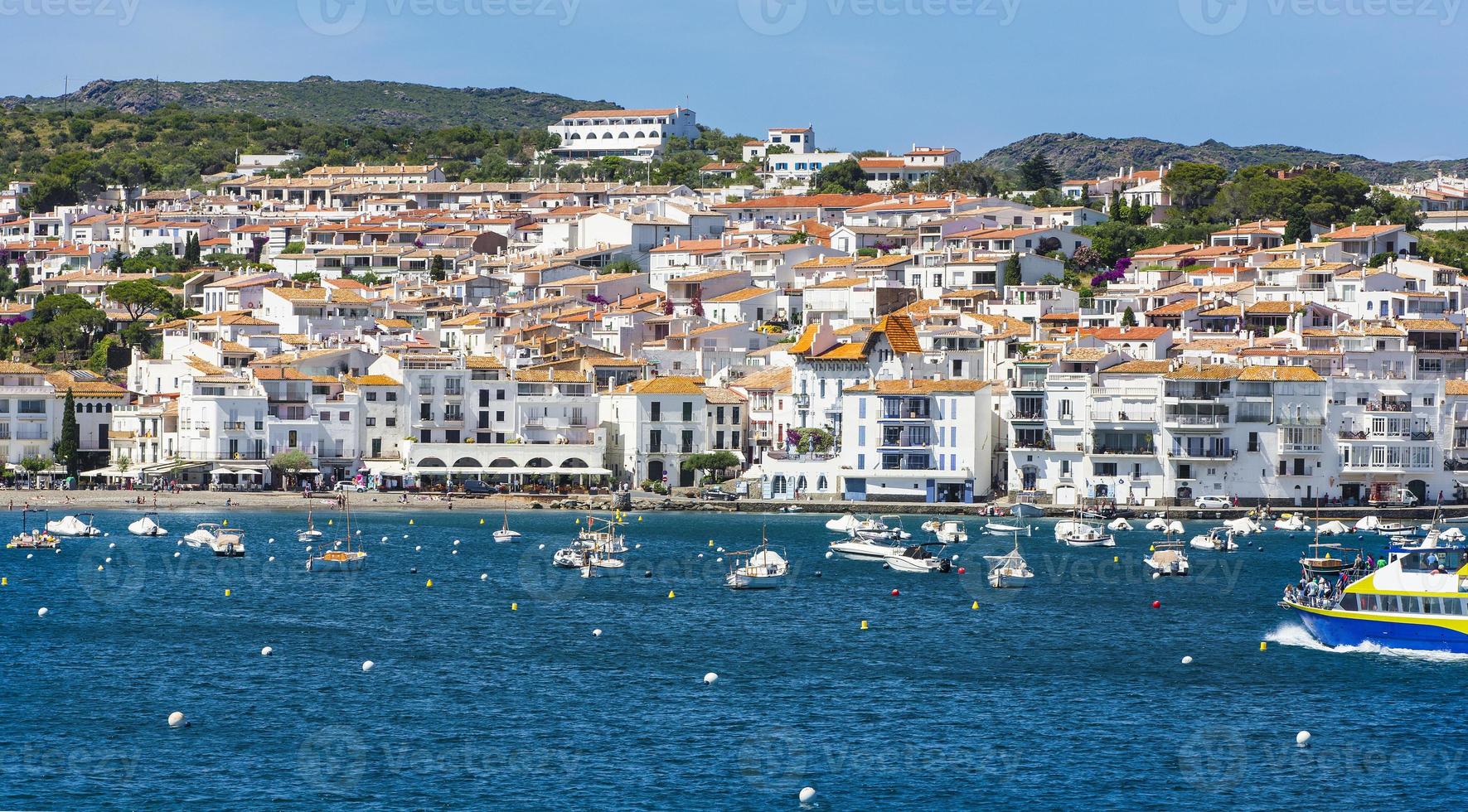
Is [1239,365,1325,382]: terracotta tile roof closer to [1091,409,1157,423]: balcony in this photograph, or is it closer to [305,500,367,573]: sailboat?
[1091,409,1157,423]: balcony

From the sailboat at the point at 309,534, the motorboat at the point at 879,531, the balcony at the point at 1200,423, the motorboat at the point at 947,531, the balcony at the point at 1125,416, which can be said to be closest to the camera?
the motorboat at the point at 879,531

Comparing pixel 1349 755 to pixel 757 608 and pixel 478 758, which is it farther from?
pixel 757 608

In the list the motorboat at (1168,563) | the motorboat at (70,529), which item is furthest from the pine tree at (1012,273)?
the motorboat at (70,529)

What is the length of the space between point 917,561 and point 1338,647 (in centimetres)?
1798

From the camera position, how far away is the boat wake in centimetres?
4734

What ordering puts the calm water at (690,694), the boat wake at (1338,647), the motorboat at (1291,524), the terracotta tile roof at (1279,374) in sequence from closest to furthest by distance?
the calm water at (690,694) < the boat wake at (1338,647) < the motorboat at (1291,524) < the terracotta tile roof at (1279,374)

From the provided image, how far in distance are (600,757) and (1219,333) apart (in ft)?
210

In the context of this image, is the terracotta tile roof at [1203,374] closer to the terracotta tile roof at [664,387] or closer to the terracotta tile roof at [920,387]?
the terracotta tile roof at [920,387]

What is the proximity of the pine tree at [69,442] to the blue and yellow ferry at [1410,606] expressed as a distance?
58688 mm

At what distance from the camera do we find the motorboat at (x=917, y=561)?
64.8 m

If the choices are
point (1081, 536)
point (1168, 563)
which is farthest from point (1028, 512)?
point (1168, 563)

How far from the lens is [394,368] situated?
91500mm

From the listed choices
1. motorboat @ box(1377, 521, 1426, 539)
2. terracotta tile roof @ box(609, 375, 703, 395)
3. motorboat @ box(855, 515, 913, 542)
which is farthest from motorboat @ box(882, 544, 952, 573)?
terracotta tile roof @ box(609, 375, 703, 395)

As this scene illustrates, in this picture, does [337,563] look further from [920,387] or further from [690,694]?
[920,387]
